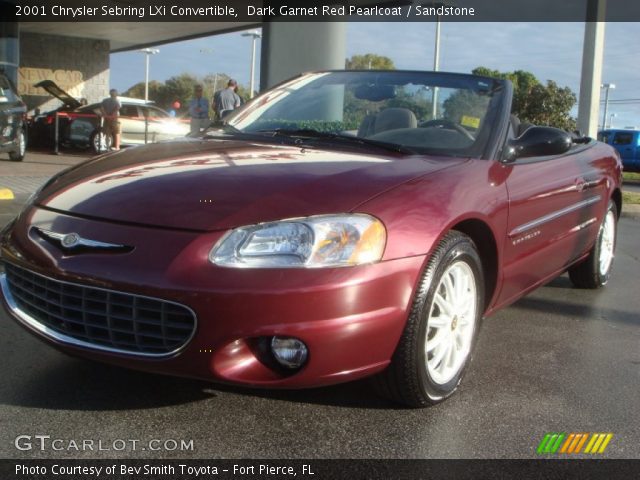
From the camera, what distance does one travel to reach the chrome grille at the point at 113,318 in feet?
8.11

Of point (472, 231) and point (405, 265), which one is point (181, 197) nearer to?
point (405, 265)

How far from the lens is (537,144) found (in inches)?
142

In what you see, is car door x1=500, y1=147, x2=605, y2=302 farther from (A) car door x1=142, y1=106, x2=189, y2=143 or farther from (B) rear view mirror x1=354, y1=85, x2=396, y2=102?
(A) car door x1=142, y1=106, x2=189, y2=143

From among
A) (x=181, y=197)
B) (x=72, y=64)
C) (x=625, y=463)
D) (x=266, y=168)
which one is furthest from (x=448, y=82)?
(x=72, y=64)

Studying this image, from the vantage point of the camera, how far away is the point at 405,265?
263 cm

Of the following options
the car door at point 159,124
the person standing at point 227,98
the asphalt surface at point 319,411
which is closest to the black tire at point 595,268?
the asphalt surface at point 319,411

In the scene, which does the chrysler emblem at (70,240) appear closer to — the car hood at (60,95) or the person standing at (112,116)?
the person standing at (112,116)

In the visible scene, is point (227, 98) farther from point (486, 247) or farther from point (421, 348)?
point (421, 348)

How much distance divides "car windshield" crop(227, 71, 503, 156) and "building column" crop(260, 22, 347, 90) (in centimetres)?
1054

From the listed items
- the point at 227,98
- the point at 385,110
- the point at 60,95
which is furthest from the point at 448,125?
the point at 60,95

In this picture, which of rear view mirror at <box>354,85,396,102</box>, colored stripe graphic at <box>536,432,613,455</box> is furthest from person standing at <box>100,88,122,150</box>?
colored stripe graphic at <box>536,432,613,455</box>

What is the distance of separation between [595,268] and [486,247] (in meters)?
2.28

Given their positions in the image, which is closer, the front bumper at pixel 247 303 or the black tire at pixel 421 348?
the front bumper at pixel 247 303
